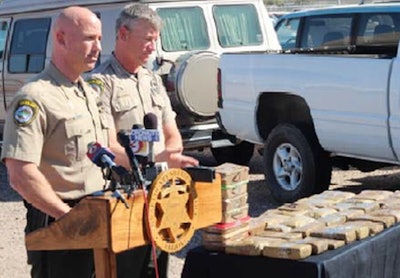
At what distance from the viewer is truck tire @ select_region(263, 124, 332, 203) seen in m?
7.83

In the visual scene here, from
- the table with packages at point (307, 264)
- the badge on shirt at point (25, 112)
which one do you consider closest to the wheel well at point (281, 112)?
the table with packages at point (307, 264)

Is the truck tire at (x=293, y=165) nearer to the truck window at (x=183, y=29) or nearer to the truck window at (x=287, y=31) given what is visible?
the truck window at (x=183, y=29)

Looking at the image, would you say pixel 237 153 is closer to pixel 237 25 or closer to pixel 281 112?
pixel 237 25

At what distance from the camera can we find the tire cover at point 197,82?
28.5ft

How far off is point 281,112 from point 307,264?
16.8 ft

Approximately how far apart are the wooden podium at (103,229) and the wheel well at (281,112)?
4939 millimetres

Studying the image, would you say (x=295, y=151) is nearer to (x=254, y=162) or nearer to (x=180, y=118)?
(x=180, y=118)

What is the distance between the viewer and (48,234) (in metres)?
3.09

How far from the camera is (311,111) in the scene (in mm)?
7797

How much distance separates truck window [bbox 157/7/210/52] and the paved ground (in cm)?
154

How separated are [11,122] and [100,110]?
0.57 meters

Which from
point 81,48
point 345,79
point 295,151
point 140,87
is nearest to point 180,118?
point 295,151

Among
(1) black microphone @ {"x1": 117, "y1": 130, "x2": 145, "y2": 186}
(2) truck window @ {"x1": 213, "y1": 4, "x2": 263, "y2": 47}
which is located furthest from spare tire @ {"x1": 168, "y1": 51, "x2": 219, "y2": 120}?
(1) black microphone @ {"x1": 117, "y1": 130, "x2": 145, "y2": 186}

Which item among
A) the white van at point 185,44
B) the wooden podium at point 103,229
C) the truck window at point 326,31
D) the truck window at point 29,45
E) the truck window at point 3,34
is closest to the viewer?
the wooden podium at point 103,229
